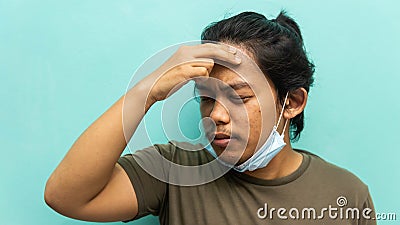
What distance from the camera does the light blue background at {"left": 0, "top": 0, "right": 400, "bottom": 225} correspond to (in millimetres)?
1317

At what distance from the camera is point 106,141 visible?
3.42 ft

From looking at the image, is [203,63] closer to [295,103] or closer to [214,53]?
[214,53]

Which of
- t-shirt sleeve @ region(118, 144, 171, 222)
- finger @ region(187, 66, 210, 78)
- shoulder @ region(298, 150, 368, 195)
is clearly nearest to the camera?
finger @ region(187, 66, 210, 78)

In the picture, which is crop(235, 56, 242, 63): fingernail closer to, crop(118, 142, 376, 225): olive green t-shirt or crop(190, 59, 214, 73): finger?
crop(190, 59, 214, 73): finger

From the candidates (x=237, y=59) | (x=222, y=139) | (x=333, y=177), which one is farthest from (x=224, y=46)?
(x=333, y=177)

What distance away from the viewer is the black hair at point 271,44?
117 centimetres

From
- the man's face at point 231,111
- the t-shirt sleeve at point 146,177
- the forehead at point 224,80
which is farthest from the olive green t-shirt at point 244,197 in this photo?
the forehead at point 224,80

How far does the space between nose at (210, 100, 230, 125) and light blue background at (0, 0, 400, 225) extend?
1.07 ft

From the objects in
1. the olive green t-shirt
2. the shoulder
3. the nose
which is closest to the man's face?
the nose

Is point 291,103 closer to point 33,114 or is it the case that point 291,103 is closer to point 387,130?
point 387,130

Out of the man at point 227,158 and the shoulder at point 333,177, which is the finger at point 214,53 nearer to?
the man at point 227,158

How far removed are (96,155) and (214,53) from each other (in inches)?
11.5

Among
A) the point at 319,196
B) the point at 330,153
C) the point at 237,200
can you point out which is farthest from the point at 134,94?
the point at 330,153

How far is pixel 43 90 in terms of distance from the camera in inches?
52.2
